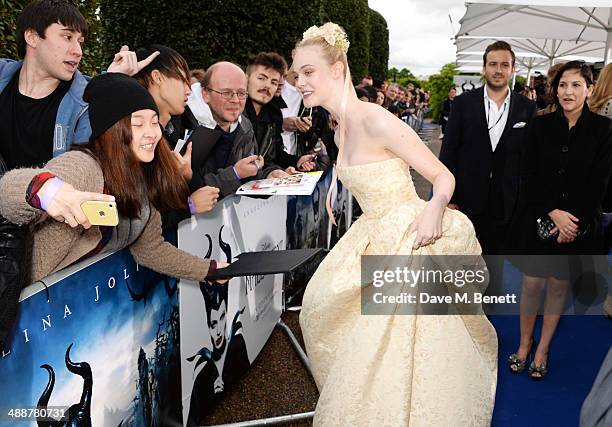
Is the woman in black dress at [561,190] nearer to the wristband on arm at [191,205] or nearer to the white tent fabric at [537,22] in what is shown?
the wristband on arm at [191,205]

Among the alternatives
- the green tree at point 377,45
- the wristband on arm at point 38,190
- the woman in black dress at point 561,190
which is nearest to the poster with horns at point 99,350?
the wristband on arm at point 38,190

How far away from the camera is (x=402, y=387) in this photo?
2.19 meters

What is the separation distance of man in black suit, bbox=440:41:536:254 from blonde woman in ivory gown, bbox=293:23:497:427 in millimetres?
1728

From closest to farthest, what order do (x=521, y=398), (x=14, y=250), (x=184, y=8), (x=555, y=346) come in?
(x=14, y=250), (x=521, y=398), (x=555, y=346), (x=184, y=8)

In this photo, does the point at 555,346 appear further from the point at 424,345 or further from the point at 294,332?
the point at 424,345

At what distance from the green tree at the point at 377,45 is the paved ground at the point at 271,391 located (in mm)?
17743

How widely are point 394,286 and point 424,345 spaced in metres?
0.27

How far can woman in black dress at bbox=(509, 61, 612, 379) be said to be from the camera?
3.40 m

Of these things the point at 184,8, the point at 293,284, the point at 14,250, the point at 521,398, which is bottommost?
the point at 521,398

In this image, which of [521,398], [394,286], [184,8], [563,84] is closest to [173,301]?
[394,286]

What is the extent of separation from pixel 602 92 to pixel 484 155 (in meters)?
0.93

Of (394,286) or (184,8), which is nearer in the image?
A: (394,286)

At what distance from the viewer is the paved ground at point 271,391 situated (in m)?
3.19

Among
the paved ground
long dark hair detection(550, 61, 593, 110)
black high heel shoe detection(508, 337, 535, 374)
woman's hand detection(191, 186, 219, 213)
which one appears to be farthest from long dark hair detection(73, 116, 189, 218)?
black high heel shoe detection(508, 337, 535, 374)
